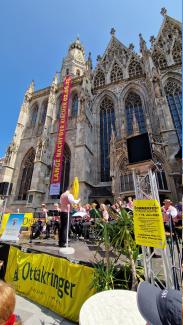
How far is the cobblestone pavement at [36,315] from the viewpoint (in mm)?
2311

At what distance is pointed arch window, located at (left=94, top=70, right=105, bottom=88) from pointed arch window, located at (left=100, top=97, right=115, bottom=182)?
2.75 m

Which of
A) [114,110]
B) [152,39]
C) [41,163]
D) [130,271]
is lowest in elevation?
[130,271]

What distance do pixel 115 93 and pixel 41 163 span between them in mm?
11807

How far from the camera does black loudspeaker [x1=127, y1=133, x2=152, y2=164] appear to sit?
2.67 meters

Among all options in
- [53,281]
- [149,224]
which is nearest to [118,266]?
[149,224]

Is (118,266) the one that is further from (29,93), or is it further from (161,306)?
(29,93)

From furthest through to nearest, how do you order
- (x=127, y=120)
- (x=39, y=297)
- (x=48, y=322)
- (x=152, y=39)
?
(x=152, y=39)
(x=127, y=120)
(x=39, y=297)
(x=48, y=322)

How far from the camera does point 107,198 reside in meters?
13.6

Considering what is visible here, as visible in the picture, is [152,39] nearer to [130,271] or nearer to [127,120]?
[127,120]

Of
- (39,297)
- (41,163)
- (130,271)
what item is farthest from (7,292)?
(41,163)

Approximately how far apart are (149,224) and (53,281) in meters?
2.25

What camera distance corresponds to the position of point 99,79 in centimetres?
2069

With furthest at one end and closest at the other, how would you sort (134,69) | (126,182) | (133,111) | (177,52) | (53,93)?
(53,93) → (134,69) → (177,52) → (133,111) → (126,182)

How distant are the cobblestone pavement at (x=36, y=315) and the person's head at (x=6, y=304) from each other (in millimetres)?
1889
